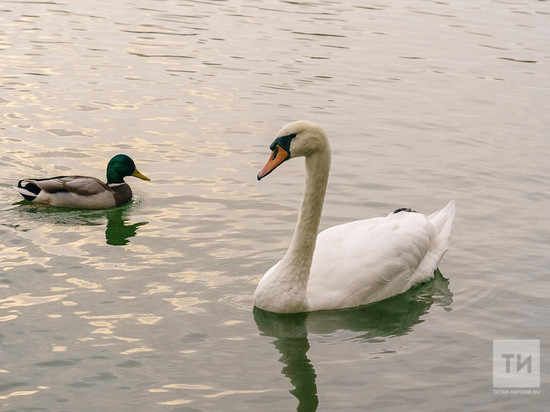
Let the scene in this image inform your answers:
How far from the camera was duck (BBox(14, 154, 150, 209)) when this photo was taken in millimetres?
11531

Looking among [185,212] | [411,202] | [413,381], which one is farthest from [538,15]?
[413,381]

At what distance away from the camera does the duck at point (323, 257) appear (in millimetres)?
8828

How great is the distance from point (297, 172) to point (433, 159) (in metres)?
2.09

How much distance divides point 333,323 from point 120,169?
4335 mm

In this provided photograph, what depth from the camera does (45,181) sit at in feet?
38.0

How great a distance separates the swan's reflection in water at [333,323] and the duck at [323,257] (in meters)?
0.07

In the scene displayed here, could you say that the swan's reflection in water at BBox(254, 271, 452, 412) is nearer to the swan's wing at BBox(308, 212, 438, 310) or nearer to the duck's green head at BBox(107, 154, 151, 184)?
the swan's wing at BBox(308, 212, 438, 310)

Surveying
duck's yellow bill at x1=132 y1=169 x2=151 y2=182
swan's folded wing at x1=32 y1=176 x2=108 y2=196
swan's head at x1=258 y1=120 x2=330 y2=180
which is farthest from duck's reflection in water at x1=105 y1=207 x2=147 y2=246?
swan's head at x1=258 y1=120 x2=330 y2=180

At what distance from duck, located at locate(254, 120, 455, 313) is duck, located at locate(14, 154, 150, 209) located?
10.6ft

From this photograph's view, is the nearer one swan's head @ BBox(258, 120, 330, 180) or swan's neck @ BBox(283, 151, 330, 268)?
swan's head @ BBox(258, 120, 330, 180)

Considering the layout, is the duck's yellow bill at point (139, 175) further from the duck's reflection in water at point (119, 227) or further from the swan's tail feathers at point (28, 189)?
the swan's tail feathers at point (28, 189)

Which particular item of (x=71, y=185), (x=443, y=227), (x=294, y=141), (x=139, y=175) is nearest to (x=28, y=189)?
(x=71, y=185)

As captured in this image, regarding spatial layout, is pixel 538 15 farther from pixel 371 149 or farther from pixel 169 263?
pixel 169 263

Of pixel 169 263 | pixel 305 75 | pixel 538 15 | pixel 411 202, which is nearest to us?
pixel 169 263
